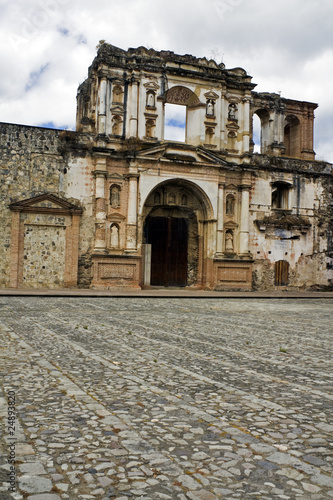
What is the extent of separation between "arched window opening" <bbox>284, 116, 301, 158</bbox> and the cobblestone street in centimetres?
2631

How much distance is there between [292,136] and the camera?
3309 cm

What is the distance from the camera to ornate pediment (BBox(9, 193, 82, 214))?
23172 millimetres

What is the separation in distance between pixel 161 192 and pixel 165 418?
2318 cm

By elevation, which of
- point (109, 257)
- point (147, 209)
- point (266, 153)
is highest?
point (266, 153)

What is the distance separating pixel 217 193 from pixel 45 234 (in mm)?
9074

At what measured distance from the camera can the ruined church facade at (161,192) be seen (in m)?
23.8

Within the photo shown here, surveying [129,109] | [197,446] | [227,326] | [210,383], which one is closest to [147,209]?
[129,109]

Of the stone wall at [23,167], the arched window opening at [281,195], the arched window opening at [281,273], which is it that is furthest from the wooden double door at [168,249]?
the arched window opening at [281,195]

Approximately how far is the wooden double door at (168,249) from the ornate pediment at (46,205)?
4.50 m

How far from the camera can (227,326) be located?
10500 millimetres

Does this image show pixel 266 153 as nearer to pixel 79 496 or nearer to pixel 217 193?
pixel 217 193

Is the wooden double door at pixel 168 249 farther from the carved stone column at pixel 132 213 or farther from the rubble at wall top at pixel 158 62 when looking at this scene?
the rubble at wall top at pixel 158 62

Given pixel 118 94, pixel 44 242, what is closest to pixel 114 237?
pixel 44 242

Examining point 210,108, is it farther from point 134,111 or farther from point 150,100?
point 134,111
